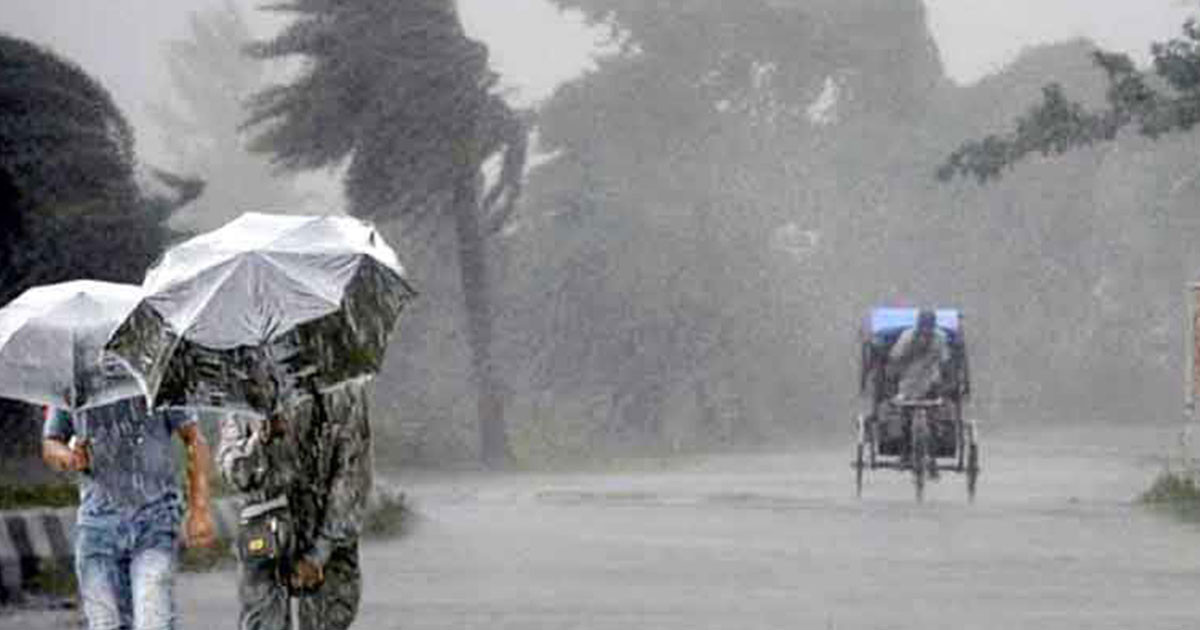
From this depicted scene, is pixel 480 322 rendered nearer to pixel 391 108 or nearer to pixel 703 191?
pixel 391 108

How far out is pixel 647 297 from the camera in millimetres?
63562

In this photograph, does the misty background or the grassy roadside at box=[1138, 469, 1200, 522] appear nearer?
the grassy roadside at box=[1138, 469, 1200, 522]

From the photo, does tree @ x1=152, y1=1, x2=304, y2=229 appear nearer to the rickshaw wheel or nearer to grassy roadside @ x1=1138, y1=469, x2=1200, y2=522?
grassy roadside @ x1=1138, y1=469, x2=1200, y2=522

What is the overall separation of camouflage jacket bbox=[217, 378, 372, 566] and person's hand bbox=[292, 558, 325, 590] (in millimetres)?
24

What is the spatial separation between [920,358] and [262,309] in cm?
1942

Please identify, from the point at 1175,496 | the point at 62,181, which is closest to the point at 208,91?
the point at 62,181

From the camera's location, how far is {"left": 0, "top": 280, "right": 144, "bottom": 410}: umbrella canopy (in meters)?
11.7

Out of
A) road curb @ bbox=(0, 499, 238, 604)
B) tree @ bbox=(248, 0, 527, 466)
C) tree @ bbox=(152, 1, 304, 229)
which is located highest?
tree @ bbox=(152, 1, 304, 229)

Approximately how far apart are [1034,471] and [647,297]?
67.9 feet

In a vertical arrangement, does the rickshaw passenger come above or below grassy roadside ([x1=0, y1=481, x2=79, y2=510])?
above

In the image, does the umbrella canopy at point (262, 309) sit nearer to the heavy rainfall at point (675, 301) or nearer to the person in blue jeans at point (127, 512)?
the heavy rainfall at point (675, 301)

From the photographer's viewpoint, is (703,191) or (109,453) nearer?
(109,453)

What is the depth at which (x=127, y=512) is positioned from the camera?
11555mm

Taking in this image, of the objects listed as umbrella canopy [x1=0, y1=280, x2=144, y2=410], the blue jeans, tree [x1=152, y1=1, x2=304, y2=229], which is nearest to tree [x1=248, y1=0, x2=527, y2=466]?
umbrella canopy [x1=0, y1=280, x2=144, y2=410]
